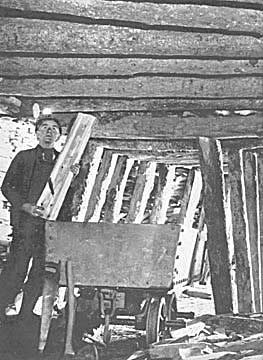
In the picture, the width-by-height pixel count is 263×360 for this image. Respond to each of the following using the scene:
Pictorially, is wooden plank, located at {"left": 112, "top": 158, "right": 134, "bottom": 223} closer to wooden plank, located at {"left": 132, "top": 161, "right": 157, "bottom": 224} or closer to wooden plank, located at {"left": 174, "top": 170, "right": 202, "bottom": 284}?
wooden plank, located at {"left": 132, "top": 161, "right": 157, "bottom": 224}

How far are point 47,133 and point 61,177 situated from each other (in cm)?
28

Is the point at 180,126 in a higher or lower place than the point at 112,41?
higher

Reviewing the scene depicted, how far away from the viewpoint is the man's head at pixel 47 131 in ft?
14.6

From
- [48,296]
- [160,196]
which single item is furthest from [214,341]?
[160,196]

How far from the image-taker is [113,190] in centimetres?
747

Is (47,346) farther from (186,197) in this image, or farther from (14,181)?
(186,197)

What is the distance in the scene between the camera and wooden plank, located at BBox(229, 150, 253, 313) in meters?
5.94

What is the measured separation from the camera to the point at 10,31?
11.6ft

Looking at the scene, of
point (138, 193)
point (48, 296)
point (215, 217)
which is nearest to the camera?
point (48, 296)

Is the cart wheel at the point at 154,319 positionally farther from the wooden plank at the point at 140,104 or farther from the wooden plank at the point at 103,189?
the wooden plank at the point at 103,189

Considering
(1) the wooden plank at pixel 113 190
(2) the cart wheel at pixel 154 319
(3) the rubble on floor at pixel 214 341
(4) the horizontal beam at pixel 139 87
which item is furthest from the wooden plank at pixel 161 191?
(4) the horizontal beam at pixel 139 87

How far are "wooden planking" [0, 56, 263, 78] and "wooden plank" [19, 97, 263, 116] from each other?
1.75 feet

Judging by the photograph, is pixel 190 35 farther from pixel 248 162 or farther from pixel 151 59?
pixel 248 162

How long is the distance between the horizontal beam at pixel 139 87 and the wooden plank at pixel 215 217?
4.46 feet
